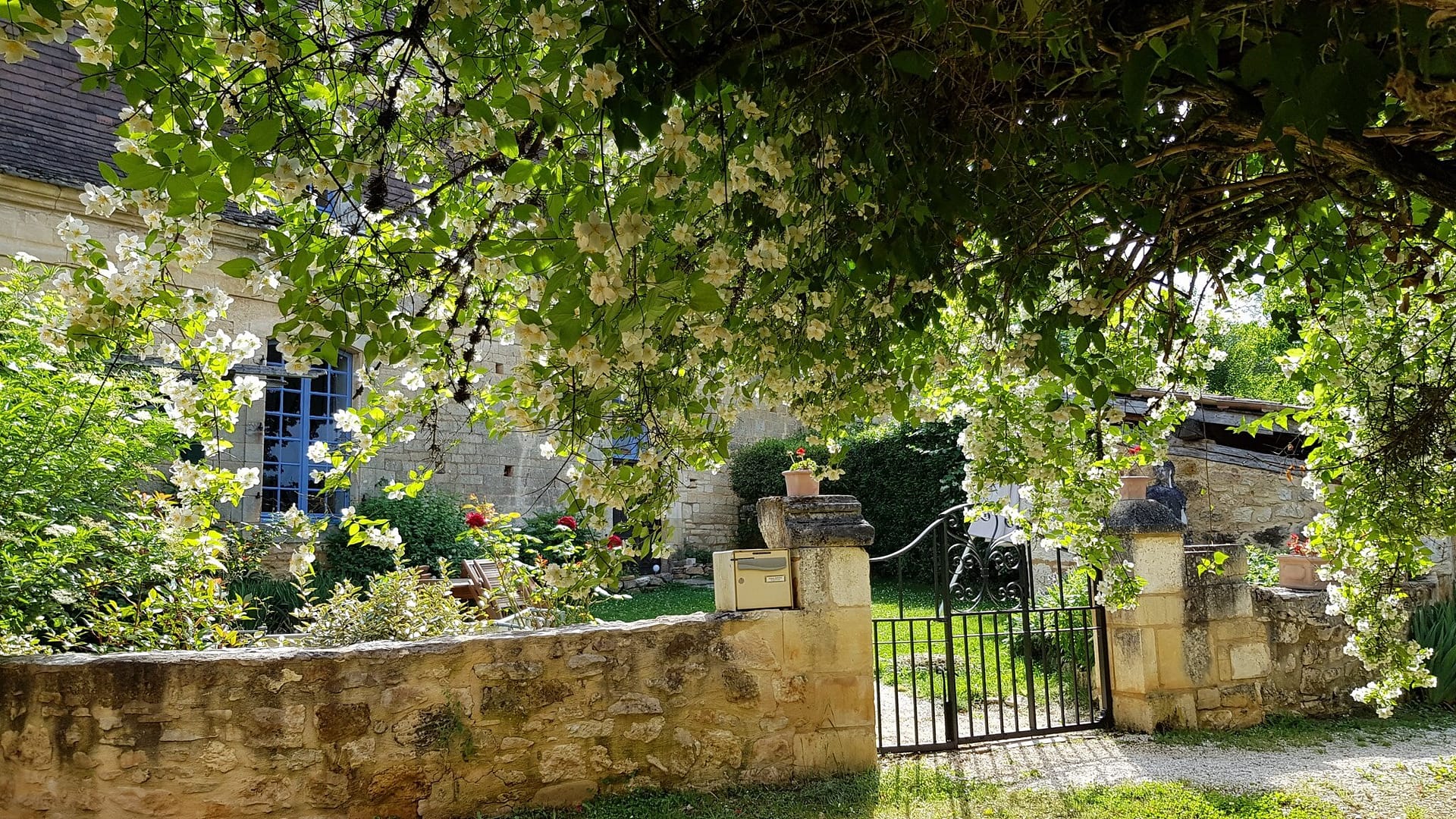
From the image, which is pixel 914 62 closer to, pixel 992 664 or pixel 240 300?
pixel 992 664

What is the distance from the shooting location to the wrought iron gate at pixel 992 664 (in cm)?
529

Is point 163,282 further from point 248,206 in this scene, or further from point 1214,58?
point 1214,58

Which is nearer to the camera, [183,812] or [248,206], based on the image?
[248,206]

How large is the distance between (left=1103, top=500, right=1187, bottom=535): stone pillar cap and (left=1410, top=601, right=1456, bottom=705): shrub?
94.7 inches

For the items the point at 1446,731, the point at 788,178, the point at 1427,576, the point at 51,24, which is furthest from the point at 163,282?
the point at 1427,576

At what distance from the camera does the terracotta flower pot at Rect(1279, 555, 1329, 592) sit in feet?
21.1

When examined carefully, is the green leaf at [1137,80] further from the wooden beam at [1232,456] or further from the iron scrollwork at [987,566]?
the wooden beam at [1232,456]

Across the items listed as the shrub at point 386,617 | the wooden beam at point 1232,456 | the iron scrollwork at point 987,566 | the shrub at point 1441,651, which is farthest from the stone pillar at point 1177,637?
the shrub at point 386,617

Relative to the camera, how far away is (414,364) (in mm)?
2680

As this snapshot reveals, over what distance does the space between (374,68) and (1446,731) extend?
699 centimetres

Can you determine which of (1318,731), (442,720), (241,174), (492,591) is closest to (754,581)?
(442,720)

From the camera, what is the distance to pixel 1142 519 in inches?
223

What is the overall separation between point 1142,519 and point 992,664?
6.88 feet

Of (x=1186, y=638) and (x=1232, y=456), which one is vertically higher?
(x=1232, y=456)
